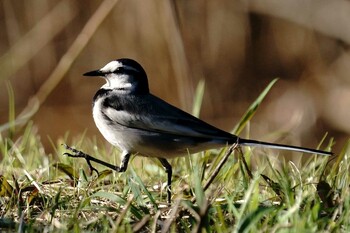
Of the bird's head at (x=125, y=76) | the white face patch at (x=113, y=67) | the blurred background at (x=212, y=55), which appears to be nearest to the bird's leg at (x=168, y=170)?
the bird's head at (x=125, y=76)

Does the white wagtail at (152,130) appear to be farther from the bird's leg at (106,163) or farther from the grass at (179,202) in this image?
the grass at (179,202)

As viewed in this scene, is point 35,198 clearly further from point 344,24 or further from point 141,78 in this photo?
point 344,24

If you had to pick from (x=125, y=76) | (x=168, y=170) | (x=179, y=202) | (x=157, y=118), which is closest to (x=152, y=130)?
(x=157, y=118)

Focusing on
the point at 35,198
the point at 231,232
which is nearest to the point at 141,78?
the point at 35,198

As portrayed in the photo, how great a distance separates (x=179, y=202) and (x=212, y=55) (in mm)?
7348

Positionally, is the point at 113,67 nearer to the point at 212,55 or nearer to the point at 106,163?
the point at 106,163

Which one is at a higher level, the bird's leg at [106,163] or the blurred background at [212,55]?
the blurred background at [212,55]

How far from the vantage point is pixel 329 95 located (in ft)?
34.7

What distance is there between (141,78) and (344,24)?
5236 millimetres

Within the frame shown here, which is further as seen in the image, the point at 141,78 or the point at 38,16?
the point at 38,16

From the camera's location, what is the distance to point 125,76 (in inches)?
218

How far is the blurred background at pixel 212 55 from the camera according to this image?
10320mm

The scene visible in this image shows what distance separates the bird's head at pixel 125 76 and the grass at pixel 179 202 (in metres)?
0.75

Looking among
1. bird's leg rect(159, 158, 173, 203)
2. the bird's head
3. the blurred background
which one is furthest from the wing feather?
the blurred background
